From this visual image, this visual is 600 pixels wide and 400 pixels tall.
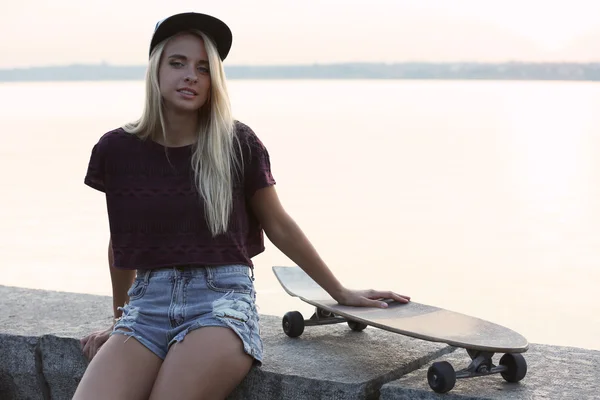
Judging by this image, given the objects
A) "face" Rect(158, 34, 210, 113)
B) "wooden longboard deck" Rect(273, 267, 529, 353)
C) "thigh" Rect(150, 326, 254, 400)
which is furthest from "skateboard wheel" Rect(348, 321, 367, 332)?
"face" Rect(158, 34, 210, 113)

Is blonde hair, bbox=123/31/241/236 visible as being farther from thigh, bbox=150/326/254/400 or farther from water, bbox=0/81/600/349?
water, bbox=0/81/600/349

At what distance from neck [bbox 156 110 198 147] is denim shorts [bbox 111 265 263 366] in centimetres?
42

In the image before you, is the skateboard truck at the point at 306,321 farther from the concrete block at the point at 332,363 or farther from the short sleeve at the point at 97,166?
the short sleeve at the point at 97,166

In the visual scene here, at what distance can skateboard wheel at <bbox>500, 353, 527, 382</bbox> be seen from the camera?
100 inches

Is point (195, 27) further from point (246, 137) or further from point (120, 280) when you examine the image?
point (120, 280)

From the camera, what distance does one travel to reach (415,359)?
111 inches

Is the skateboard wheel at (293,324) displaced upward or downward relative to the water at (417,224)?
upward

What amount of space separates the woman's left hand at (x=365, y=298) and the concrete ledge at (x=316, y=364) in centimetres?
15

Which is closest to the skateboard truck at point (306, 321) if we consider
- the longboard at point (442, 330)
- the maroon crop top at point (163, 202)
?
the longboard at point (442, 330)

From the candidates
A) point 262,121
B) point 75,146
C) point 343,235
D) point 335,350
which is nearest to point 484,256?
point 343,235

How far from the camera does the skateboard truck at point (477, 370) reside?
2434mm

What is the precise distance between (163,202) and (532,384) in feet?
3.88

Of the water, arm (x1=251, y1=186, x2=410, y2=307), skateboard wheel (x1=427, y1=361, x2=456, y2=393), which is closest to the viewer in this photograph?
skateboard wheel (x1=427, y1=361, x2=456, y2=393)

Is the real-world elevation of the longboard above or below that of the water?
above
